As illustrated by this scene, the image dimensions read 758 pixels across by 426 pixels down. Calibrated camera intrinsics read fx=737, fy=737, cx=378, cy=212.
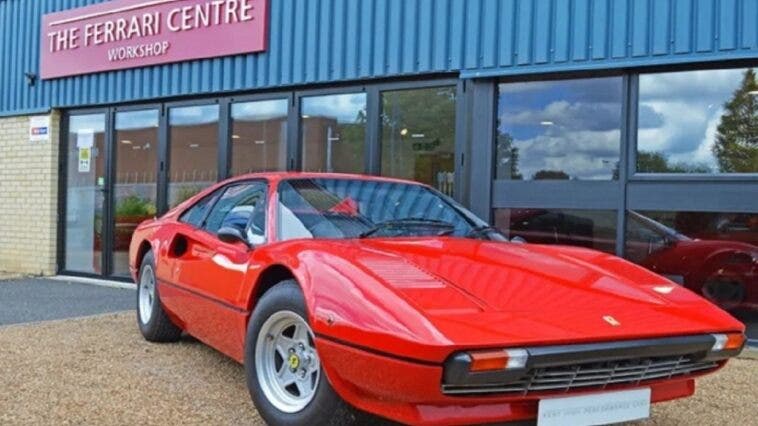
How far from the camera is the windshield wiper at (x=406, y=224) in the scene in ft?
12.7

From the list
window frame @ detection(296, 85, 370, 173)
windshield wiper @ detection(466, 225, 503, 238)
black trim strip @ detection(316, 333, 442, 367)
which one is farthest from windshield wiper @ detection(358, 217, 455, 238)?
window frame @ detection(296, 85, 370, 173)

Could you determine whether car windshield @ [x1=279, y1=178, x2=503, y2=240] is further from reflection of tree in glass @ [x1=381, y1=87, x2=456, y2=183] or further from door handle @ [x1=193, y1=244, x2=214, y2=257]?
reflection of tree in glass @ [x1=381, y1=87, x2=456, y2=183]

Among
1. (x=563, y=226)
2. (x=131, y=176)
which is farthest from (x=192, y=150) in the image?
(x=563, y=226)

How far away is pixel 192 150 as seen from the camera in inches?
380

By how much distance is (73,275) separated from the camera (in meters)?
10.9

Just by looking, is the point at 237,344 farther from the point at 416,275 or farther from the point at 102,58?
the point at 102,58

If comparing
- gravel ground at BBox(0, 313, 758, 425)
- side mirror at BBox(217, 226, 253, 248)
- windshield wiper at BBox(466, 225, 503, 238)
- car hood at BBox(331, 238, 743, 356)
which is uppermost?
windshield wiper at BBox(466, 225, 503, 238)

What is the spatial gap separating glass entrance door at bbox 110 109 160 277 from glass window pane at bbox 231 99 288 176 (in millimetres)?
1444

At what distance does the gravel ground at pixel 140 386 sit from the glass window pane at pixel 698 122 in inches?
64.6

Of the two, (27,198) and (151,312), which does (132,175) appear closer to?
(27,198)

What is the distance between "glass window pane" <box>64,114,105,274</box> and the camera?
1063 cm

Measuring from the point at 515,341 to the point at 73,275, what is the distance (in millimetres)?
9662

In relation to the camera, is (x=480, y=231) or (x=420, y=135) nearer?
(x=480, y=231)

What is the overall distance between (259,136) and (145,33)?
→ 2302mm
